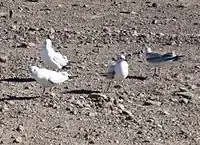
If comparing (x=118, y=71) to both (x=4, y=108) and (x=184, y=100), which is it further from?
(x=4, y=108)

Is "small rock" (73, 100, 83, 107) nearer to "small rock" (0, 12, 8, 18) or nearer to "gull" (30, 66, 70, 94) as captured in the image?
"gull" (30, 66, 70, 94)

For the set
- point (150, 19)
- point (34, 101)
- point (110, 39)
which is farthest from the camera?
Result: point (150, 19)

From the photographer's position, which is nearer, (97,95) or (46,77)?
(46,77)

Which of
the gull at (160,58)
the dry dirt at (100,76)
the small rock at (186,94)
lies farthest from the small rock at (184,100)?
the gull at (160,58)

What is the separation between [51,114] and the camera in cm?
1067

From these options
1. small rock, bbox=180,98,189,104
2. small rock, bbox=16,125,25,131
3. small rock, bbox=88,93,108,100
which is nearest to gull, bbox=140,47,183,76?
small rock, bbox=180,98,189,104

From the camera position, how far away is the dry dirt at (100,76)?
33.3 feet

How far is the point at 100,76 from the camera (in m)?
12.8

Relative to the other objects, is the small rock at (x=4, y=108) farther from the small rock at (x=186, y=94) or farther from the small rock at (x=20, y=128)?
the small rock at (x=186, y=94)

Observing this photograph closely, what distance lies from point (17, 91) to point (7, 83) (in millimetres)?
481

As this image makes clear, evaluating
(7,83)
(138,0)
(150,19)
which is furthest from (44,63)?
(138,0)

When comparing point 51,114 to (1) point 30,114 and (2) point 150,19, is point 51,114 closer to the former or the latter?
(1) point 30,114

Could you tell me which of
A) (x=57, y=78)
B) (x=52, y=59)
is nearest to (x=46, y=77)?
(x=57, y=78)

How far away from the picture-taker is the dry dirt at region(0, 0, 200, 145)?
10141 mm
